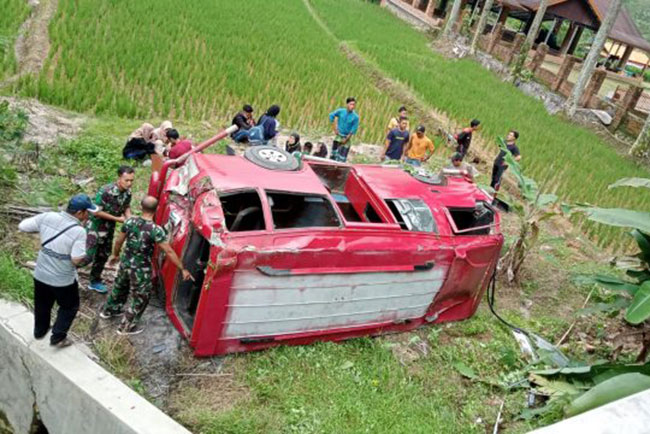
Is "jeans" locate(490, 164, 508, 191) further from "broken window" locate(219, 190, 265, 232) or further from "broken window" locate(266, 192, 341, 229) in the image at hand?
"broken window" locate(219, 190, 265, 232)

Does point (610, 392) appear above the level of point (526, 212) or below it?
below

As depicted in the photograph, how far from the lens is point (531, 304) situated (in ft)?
23.6

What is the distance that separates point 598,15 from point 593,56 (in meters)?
12.3

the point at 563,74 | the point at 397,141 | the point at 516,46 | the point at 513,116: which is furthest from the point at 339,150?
the point at 516,46

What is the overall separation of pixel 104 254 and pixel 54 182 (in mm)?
1947

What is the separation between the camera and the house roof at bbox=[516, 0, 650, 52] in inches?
1098

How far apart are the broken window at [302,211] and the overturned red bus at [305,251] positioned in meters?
0.01

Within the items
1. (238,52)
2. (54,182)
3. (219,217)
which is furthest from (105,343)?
(238,52)

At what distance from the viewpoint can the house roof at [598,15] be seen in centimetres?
2789

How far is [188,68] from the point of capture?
11898 millimetres

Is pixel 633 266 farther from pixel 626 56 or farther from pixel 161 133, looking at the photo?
pixel 626 56

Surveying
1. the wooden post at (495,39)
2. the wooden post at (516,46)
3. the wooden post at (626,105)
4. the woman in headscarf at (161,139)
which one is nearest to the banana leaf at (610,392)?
the woman in headscarf at (161,139)

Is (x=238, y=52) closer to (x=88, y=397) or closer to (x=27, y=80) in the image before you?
(x=27, y=80)

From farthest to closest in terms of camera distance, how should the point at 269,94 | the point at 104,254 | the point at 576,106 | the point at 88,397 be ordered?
the point at 576,106, the point at 269,94, the point at 104,254, the point at 88,397
